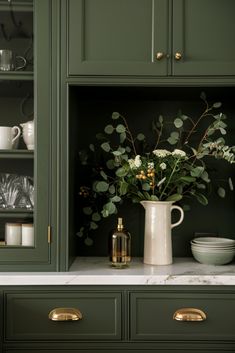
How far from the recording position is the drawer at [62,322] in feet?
5.91

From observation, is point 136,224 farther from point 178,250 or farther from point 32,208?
point 32,208

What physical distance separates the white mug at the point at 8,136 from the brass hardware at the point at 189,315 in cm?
96

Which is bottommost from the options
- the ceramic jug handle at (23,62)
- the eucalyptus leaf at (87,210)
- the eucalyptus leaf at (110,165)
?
the eucalyptus leaf at (87,210)

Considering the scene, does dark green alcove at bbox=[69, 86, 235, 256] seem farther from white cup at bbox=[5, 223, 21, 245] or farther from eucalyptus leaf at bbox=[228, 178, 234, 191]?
white cup at bbox=[5, 223, 21, 245]

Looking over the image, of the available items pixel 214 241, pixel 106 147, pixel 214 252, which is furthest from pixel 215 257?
pixel 106 147

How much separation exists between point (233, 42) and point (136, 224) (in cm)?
98

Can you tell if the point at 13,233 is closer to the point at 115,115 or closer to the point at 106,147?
the point at 106,147

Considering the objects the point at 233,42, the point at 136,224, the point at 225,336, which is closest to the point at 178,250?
the point at 136,224

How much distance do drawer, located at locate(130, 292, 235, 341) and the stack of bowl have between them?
240mm

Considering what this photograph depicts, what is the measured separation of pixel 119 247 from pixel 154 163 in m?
0.40

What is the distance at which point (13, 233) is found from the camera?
Answer: 1.92 m

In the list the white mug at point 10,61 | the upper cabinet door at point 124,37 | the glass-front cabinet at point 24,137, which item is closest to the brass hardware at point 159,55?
the upper cabinet door at point 124,37

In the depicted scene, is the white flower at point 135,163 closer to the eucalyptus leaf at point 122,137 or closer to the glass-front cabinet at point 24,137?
the eucalyptus leaf at point 122,137

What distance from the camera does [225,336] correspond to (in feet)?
5.95
